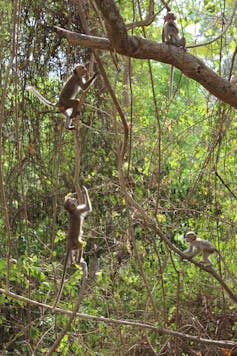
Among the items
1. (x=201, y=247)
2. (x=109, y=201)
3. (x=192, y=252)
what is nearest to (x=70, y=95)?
(x=201, y=247)

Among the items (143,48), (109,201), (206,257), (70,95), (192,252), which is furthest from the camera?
(109,201)

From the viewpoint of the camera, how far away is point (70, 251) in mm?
4469

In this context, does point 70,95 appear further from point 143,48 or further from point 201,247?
point 201,247

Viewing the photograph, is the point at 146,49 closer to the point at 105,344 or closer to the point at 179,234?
the point at 105,344

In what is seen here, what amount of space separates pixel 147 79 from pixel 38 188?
6.37 feet

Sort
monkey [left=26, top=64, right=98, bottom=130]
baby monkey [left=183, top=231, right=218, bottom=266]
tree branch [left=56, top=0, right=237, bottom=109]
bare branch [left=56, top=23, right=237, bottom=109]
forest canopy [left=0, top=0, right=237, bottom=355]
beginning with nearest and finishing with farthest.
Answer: tree branch [left=56, top=0, right=237, bottom=109] → bare branch [left=56, top=23, right=237, bottom=109] → monkey [left=26, top=64, right=98, bottom=130] → baby monkey [left=183, top=231, right=218, bottom=266] → forest canopy [left=0, top=0, right=237, bottom=355]

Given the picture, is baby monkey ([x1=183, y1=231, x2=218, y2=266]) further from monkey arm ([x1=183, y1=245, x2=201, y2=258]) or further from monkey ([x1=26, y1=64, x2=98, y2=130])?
monkey ([x1=26, y1=64, x2=98, y2=130])

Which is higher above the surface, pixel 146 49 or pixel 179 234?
pixel 146 49

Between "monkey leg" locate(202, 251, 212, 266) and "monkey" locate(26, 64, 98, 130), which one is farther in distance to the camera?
"monkey leg" locate(202, 251, 212, 266)

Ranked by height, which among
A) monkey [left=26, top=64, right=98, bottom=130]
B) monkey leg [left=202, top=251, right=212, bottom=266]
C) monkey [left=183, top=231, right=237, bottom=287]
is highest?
monkey [left=26, top=64, right=98, bottom=130]

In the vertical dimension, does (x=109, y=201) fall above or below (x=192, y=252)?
above

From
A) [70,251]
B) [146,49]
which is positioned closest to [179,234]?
[70,251]

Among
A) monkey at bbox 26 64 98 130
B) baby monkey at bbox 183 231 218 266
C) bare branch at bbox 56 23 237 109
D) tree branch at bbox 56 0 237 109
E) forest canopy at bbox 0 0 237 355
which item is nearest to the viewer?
tree branch at bbox 56 0 237 109

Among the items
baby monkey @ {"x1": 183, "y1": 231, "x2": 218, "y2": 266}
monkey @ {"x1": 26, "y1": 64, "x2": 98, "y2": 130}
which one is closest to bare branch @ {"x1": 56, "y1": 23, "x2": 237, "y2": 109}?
monkey @ {"x1": 26, "y1": 64, "x2": 98, "y2": 130}
